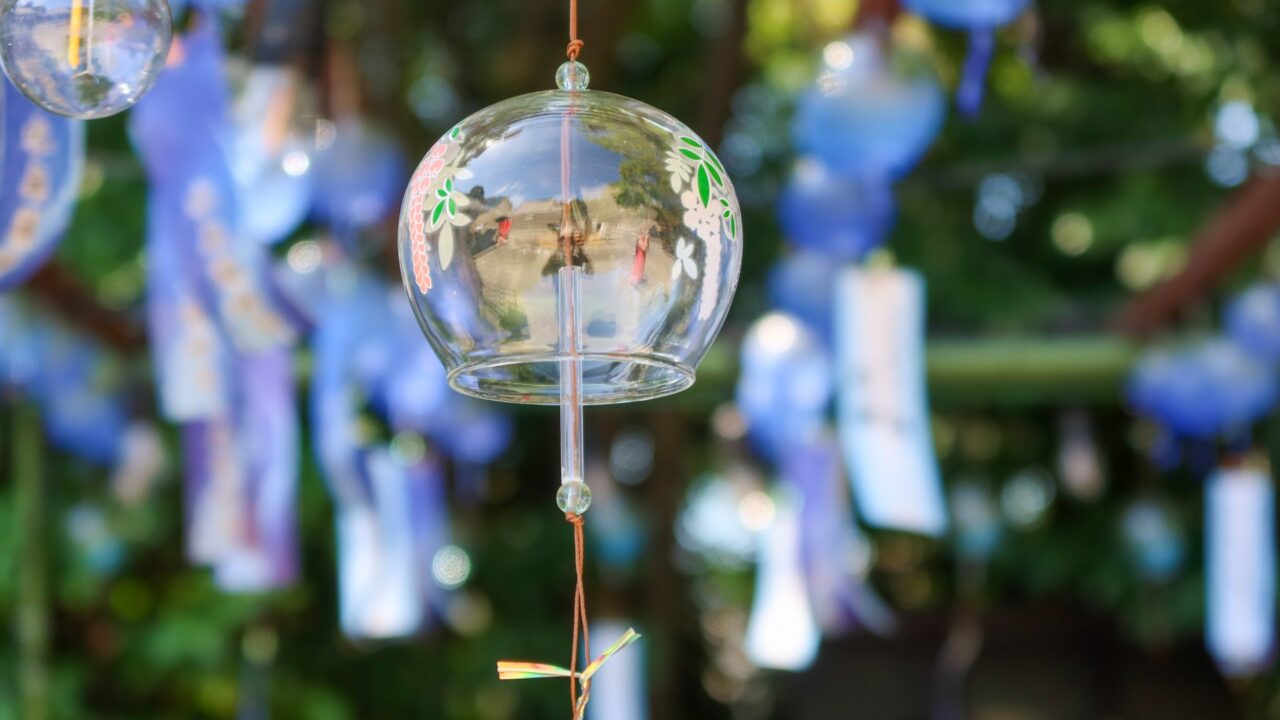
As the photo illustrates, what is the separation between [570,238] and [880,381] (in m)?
2.63

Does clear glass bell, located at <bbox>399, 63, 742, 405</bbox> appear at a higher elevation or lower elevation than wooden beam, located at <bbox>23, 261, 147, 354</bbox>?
lower

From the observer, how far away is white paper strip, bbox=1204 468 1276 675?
4.39 meters

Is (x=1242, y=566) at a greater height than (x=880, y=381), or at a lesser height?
lesser

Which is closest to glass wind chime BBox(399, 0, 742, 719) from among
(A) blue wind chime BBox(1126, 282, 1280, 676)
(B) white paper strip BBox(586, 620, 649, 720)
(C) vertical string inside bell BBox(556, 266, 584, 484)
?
(C) vertical string inside bell BBox(556, 266, 584, 484)

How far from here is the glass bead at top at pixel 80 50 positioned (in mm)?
1492

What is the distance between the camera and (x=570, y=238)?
1.18 m

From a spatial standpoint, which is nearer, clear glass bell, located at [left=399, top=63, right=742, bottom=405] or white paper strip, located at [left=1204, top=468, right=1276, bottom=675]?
clear glass bell, located at [left=399, top=63, right=742, bottom=405]

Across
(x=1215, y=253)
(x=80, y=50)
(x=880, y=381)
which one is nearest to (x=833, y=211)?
(x=880, y=381)

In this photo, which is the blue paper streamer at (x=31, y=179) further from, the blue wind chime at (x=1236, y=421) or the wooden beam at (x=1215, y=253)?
the blue wind chime at (x=1236, y=421)

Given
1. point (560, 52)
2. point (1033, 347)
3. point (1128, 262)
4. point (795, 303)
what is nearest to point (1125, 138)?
point (1128, 262)

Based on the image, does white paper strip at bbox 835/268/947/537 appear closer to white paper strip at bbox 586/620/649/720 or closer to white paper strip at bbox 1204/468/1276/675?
white paper strip at bbox 1204/468/1276/675

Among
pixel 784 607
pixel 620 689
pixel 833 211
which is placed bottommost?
pixel 620 689

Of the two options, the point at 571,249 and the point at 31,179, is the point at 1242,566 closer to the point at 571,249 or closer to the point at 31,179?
the point at 31,179

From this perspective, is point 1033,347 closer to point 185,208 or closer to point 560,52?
point 560,52
